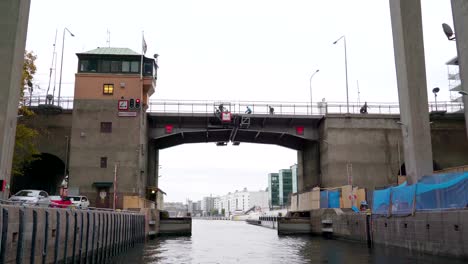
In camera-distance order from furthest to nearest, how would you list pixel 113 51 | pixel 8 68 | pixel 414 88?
pixel 113 51 → pixel 414 88 → pixel 8 68

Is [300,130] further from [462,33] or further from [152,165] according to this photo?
[462,33]

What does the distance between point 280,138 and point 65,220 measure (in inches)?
2056

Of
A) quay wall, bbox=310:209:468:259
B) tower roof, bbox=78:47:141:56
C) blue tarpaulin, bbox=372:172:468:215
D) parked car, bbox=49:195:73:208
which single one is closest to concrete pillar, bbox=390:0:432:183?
blue tarpaulin, bbox=372:172:468:215

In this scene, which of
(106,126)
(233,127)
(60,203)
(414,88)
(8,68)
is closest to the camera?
(8,68)

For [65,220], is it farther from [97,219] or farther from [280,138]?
[280,138]

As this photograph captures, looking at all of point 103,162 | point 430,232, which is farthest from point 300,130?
point 430,232

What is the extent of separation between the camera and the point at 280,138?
72188mm

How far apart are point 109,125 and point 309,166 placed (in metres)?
31.7

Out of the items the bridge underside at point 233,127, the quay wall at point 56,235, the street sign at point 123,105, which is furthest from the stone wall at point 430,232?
the street sign at point 123,105

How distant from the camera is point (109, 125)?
190 feet

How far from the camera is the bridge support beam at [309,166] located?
6879 centimetres

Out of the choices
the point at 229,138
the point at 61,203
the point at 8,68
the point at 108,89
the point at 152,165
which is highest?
the point at 108,89

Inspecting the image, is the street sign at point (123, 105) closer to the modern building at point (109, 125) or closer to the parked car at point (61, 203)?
the modern building at point (109, 125)

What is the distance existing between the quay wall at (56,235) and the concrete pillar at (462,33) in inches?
1113
